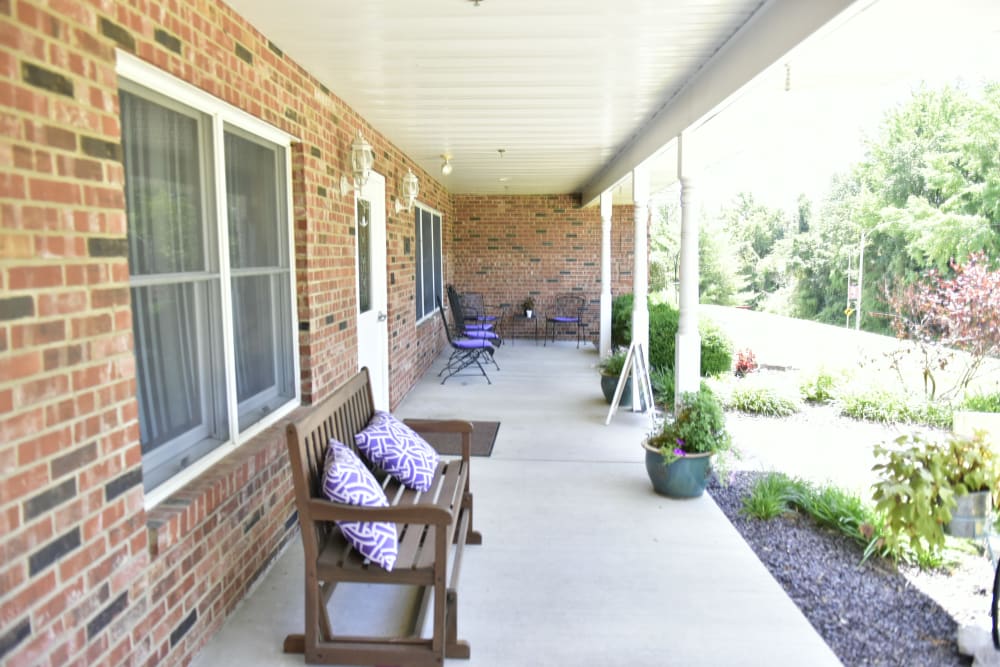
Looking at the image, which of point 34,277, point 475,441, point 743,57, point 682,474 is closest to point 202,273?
point 34,277

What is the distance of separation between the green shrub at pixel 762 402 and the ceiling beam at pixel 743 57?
2.67m

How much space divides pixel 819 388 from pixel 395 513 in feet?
19.9

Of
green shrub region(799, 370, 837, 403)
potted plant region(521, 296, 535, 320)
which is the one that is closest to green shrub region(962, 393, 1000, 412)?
green shrub region(799, 370, 837, 403)

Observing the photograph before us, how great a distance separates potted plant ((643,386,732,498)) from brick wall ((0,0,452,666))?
2.41 metres

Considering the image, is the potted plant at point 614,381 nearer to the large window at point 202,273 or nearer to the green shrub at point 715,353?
the green shrub at point 715,353

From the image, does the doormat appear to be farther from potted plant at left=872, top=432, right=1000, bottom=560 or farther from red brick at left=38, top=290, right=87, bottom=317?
red brick at left=38, top=290, right=87, bottom=317

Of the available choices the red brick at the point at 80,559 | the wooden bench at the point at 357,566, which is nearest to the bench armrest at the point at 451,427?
the wooden bench at the point at 357,566

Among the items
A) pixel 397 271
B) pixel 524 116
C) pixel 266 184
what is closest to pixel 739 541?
pixel 266 184

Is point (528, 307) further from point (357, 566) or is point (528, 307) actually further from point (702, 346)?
point (357, 566)

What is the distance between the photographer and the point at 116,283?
79.8 inches

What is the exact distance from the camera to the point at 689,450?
4188mm

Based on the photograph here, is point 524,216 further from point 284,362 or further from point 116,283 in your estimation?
point 116,283

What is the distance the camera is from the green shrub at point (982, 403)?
20.9 feet

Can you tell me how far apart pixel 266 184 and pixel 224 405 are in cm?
118
